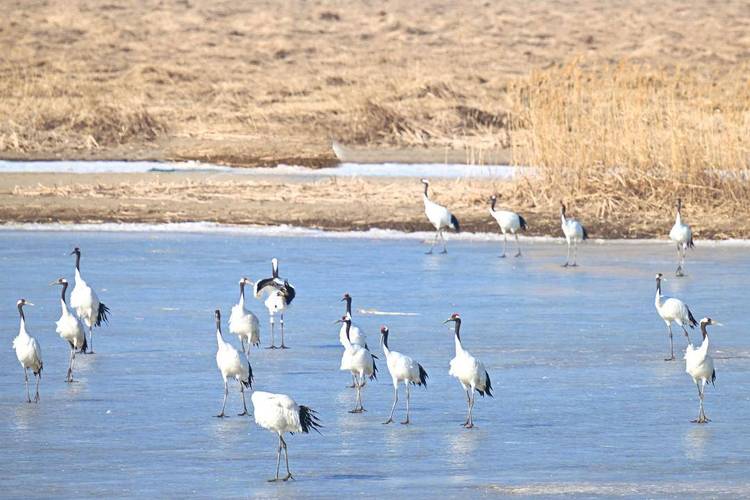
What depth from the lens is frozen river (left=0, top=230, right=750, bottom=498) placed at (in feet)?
28.1

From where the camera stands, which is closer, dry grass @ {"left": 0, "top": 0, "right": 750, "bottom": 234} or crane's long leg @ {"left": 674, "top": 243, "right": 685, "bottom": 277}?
crane's long leg @ {"left": 674, "top": 243, "right": 685, "bottom": 277}

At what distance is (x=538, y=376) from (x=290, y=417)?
339cm

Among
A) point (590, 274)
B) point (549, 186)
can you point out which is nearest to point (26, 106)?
point (549, 186)

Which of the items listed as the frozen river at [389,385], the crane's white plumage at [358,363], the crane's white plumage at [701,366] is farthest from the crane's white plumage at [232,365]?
the crane's white plumage at [701,366]

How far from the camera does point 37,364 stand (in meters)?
10.5

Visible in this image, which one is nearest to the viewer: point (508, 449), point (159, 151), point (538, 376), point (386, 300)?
point (508, 449)

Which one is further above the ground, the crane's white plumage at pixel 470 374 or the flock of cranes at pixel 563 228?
the flock of cranes at pixel 563 228

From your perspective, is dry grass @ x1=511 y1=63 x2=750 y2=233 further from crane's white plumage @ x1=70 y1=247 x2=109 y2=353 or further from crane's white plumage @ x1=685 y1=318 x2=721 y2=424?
crane's white plumage @ x1=685 y1=318 x2=721 y2=424

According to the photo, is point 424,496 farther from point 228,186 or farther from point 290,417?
point 228,186

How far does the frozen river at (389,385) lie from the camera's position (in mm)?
8578

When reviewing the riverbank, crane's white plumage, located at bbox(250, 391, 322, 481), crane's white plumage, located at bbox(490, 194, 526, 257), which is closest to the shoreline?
the riverbank

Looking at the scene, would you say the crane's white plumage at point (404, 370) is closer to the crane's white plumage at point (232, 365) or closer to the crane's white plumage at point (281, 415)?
the crane's white plumage at point (232, 365)

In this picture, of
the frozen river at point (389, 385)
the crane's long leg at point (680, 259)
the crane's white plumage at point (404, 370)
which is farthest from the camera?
the crane's long leg at point (680, 259)

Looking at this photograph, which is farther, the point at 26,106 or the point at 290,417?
the point at 26,106
